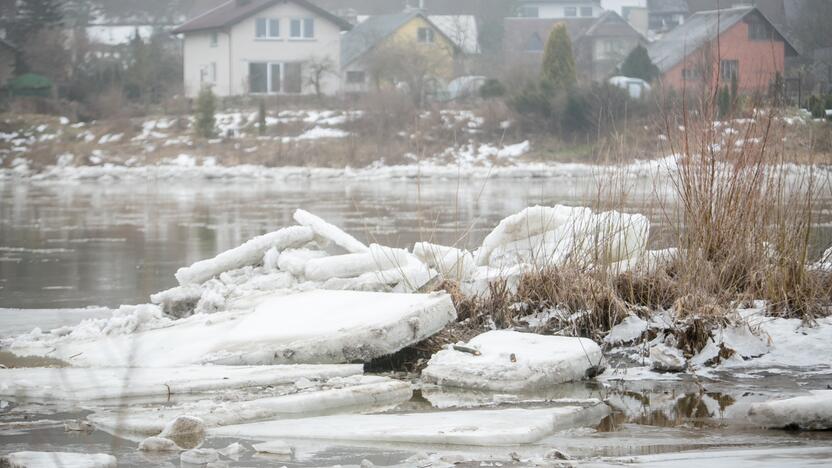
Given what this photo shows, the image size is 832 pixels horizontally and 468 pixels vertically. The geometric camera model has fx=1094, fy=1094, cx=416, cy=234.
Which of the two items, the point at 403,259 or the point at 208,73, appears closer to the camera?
the point at 403,259

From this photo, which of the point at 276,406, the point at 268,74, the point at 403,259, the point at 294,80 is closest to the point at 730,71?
the point at 403,259

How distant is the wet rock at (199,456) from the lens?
13.9 ft

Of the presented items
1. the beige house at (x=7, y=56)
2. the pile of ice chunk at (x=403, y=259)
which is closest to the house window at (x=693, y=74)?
the pile of ice chunk at (x=403, y=259)

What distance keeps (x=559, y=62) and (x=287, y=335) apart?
3062 centimetres

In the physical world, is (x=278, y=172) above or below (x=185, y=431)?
below

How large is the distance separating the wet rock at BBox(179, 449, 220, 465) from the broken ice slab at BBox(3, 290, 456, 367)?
1.60 m

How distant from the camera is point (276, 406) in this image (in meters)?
5.18

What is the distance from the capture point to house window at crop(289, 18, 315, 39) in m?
49.2

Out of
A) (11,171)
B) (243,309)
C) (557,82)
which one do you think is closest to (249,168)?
(11,171)

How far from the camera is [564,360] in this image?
5.82 meters

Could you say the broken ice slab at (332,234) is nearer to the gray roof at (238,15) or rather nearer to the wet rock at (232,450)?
the wet rock at (232,450)

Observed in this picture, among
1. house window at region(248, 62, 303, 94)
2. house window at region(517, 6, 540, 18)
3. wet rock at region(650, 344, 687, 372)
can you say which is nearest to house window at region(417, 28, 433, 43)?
house window at region(248, 62, 303, 94)

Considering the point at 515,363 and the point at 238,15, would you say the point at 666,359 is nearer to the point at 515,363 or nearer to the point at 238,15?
the point at 515,363

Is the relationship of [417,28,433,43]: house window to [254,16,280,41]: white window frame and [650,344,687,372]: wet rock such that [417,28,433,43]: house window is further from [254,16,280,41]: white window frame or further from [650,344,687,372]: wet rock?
[650,344,687,372]: wet rock
